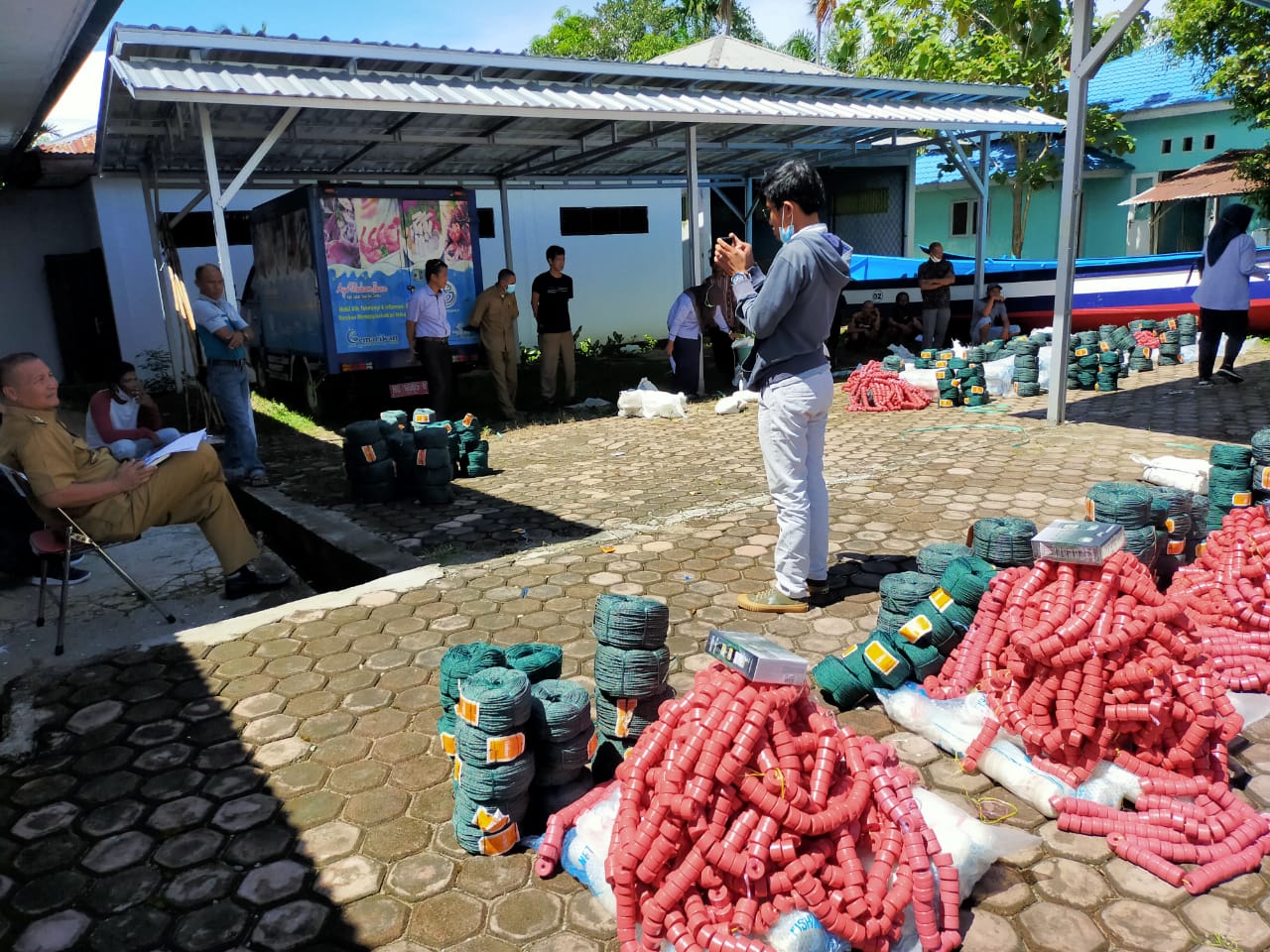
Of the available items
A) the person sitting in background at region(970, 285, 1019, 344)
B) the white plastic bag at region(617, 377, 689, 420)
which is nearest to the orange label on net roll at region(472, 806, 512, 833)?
the white plastic bag at region(617, 377, 689, 420)

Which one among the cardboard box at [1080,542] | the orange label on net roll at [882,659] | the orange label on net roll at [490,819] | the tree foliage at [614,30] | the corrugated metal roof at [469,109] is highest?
the tree foliage at [614,30]

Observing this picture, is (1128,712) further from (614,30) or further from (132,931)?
(614,30)

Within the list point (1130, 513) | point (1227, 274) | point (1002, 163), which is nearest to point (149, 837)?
point (1130, 513)

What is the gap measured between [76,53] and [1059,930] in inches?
447

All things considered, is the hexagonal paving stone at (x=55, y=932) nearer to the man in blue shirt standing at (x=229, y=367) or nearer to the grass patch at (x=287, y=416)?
the man in blue shirt standing at (x=229, y=367)

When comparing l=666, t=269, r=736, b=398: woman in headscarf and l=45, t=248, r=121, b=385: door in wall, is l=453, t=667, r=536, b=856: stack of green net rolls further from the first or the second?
l=45, t=248, r=121, b=385: door in wall

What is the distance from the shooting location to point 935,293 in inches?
532

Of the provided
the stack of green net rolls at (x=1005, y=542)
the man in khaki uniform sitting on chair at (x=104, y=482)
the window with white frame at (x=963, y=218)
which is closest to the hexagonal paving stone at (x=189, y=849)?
the man in khaki uniform sitting on chair at (x=104, y=482)

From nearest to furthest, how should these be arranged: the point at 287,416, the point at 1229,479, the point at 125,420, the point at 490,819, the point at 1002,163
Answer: the point at 490,819 → the point at 1229,479 → the point at 125,420 → the point at 287,416 → the point at 1002,163

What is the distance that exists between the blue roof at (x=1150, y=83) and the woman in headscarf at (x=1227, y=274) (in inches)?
541

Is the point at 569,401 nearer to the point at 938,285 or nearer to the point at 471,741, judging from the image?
the point at 938,285

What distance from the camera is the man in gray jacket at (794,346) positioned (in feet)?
12.8

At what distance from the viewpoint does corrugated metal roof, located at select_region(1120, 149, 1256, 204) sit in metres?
17.0

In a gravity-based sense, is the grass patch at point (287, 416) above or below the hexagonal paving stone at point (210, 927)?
above
